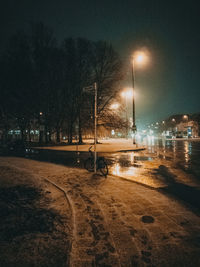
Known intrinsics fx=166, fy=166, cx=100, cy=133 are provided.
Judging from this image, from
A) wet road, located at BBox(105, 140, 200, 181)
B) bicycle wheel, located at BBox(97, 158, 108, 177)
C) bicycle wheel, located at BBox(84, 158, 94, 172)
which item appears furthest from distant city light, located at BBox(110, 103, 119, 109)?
bicycle wheel, located at BBox(97, 158, 108, 177)

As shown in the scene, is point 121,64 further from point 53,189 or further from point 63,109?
point 53,189

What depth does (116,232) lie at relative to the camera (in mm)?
3170

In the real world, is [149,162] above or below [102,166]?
below

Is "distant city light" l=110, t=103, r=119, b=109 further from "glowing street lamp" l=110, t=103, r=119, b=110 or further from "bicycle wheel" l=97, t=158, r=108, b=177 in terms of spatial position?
"bicycle wheel" l=97, t=158, r=108, b=177

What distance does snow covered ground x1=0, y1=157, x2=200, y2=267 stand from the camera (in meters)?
2.53

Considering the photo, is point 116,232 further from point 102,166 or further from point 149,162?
point 149,162

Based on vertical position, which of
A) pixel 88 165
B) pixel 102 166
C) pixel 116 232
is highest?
pixel 102 166

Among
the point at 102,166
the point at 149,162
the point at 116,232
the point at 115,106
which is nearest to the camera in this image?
the point at 116,232

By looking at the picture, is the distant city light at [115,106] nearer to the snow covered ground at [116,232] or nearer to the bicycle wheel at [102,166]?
the bicycle wheel at [102,166]

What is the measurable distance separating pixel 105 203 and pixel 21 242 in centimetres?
228

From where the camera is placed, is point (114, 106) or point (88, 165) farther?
point (114, 106)

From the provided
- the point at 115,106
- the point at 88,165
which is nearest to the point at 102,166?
the point at 88,165

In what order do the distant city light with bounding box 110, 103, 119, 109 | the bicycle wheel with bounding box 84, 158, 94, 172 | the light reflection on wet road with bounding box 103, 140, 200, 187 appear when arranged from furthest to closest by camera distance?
the distant city light with bounding box 110, 103, 119, 109 < the bicycle wheel with bounding box 84, 158, 94, 172 < the light reflection on wet road with bounding box 103, 140, 200, 187

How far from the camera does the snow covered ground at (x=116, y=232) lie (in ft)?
8.29
